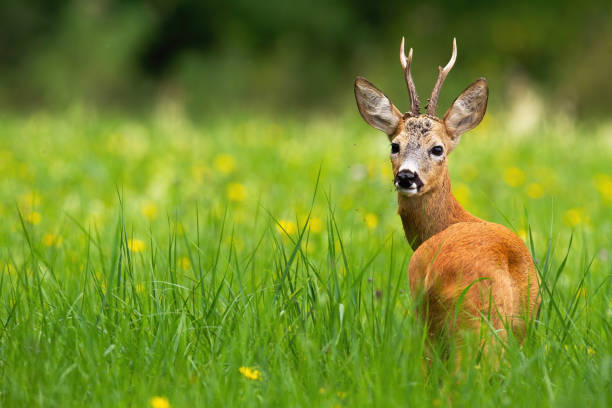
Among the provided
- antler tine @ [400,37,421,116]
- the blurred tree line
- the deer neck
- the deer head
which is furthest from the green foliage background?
the blurred tree line

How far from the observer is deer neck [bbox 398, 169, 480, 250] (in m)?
2.88

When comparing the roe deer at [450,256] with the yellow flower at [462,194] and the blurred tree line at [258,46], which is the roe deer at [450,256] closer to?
the yellow flower at [462,194]

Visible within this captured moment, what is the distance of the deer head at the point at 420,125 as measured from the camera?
2.83m

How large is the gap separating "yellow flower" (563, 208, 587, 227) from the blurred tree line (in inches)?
545

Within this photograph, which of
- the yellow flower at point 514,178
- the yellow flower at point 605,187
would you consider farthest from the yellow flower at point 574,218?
the yellow flower at point 514,178

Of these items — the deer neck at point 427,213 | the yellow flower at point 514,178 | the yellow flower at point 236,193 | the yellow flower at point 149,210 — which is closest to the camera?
the deer neck at point 427,213

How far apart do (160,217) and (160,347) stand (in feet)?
9.67

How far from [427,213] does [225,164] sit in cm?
386

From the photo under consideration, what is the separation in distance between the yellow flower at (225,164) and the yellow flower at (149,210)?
98cm

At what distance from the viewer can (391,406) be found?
6.69 feet

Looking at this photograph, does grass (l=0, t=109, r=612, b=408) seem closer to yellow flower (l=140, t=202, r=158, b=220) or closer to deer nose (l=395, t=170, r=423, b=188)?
yellow flower (l=140, t=202, r=158, b=220)

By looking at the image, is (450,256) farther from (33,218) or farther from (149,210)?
(149,210)

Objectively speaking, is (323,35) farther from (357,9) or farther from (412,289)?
(412,289)

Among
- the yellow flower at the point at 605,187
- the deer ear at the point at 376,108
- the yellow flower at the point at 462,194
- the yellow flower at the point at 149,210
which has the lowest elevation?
the yellow flower at the point at 149,210
